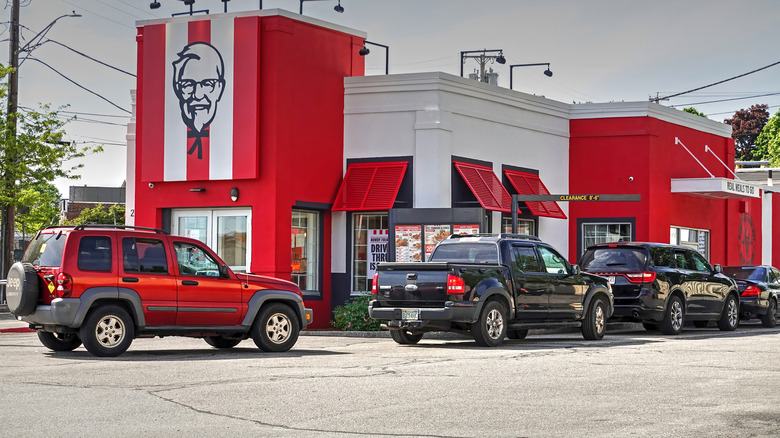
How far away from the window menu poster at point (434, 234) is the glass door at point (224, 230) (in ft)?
12.8

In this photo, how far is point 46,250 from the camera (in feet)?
49.1

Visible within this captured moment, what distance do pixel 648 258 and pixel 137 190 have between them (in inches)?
470

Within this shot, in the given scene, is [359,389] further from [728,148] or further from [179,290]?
[728,148]

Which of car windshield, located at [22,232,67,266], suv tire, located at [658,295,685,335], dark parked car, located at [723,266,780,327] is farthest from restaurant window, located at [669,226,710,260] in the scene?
car windshield, located at [22,232,67,266]

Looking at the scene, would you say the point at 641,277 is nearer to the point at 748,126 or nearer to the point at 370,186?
the point at 370,186

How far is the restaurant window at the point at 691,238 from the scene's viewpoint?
103 feet

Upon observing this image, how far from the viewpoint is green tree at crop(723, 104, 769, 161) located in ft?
269

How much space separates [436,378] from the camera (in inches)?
476

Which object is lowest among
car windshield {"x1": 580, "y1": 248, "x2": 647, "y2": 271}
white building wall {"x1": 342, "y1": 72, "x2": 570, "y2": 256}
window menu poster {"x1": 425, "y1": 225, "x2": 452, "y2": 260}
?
car windshield {"x1": 580, "y1": 248, "x2": 647, "y2": 271}

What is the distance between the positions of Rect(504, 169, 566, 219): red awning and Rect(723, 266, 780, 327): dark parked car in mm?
4637

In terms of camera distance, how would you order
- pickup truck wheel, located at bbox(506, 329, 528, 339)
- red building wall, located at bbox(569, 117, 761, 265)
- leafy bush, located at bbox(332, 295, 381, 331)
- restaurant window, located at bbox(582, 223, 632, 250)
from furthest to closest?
restaurant window, located at bbox(582, 223, 632, 250) → red building wall, located at bbox(569, 117, 761, 265) → leafy bush, located at bbox(332, 295, 381, 331) → pickup truck wheel, located at bbox(506, 329, 528, 339)

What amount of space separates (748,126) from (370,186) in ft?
209

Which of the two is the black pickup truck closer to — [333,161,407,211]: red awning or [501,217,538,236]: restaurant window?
[333,161,407,211]: red awning

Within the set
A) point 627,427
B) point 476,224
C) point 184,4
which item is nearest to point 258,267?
point 476,224
